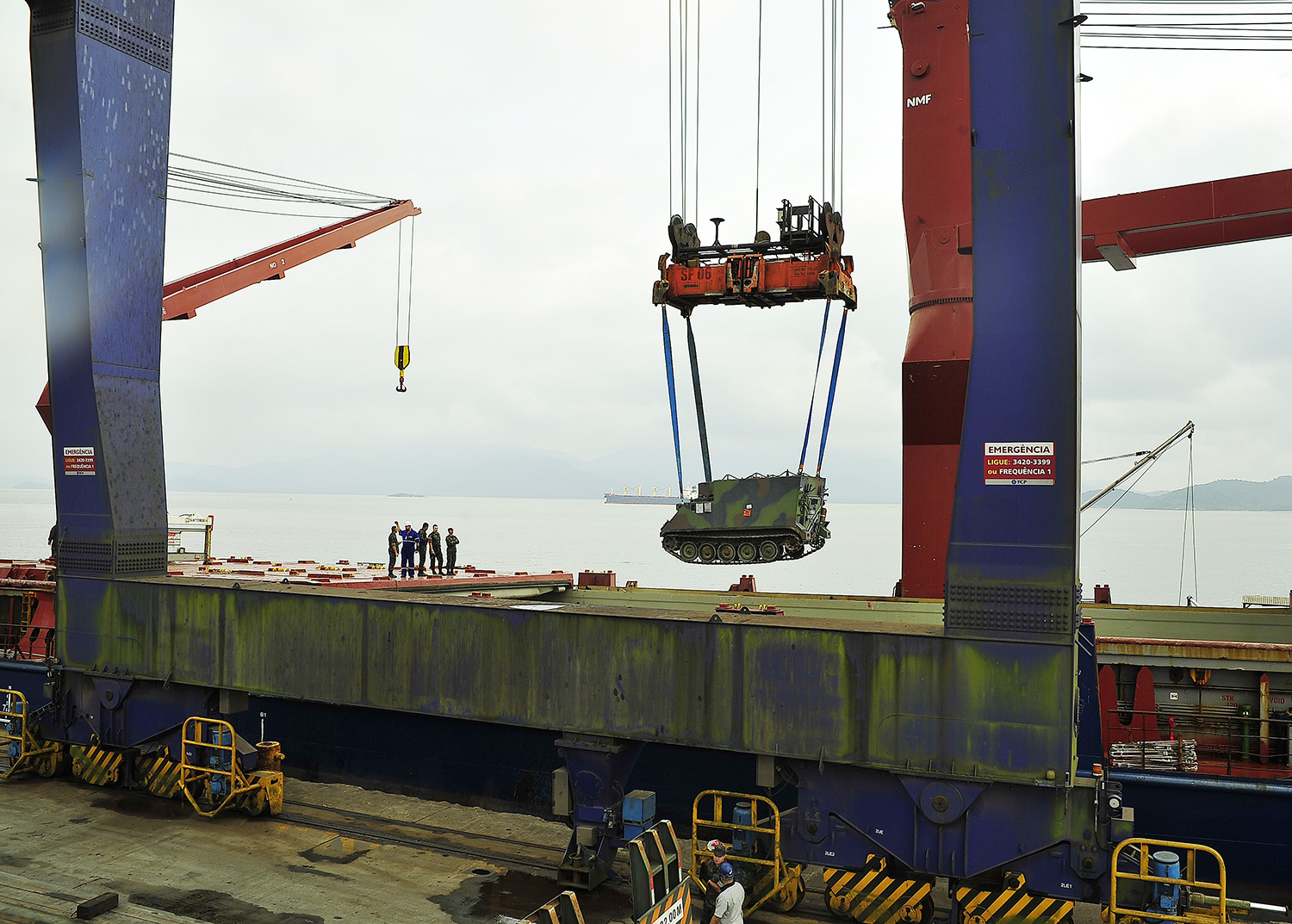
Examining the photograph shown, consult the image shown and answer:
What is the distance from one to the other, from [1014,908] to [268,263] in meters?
43.2

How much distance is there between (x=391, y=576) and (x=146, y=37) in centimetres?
1482

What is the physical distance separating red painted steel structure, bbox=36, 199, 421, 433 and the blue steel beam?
1774cm

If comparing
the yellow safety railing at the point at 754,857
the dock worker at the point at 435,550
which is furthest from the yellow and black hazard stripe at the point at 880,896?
the dock worker at the point at 435,550

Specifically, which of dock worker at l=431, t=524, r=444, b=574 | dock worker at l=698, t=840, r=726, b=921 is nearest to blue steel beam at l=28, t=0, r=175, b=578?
dock worker at l=431, t=524, r=444, b=574

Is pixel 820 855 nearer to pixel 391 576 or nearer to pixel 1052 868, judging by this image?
pixel 1052 868

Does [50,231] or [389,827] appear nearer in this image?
[389,827]

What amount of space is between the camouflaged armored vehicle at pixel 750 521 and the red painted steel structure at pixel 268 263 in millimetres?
23268

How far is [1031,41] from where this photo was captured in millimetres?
10836

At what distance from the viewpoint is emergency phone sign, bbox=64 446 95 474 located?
17.4 metres

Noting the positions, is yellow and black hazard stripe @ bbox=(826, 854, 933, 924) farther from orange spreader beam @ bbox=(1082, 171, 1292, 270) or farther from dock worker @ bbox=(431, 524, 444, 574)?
dock worker @ bbox=(431, 524, 444, 574)

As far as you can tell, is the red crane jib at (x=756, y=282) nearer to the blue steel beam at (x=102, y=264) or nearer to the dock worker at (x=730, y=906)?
the blue steel beam at (x=102, y=264)

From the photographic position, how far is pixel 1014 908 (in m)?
10.9

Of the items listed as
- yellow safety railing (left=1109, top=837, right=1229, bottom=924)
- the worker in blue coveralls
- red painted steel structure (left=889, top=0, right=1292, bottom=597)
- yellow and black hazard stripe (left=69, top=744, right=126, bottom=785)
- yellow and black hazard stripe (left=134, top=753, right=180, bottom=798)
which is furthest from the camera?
the worker in blue coveralls

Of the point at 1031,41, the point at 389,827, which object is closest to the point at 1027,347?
the point at 1031,41
